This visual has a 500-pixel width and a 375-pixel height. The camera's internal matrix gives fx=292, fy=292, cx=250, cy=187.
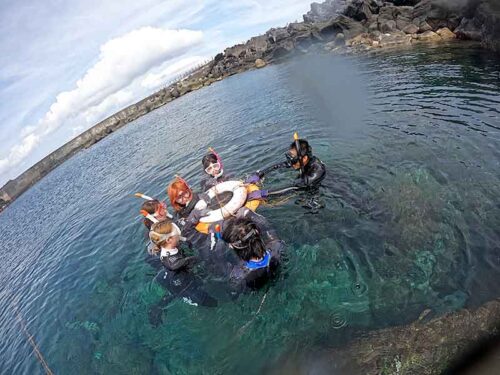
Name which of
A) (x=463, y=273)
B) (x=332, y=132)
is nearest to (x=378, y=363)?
(x=463, y=273)

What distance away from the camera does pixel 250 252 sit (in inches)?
240

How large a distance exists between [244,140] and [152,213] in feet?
41.2

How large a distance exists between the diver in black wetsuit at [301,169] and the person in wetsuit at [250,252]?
2.89 meters

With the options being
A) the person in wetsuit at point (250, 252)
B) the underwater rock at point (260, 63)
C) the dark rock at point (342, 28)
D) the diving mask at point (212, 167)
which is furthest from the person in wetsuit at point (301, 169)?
the underwater rock at point (260, 63)

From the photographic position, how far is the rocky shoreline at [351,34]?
24.0 m

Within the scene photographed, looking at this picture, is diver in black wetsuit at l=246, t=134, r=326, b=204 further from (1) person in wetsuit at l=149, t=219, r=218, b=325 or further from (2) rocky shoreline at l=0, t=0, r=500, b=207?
(2) rocky shoreline at l=0, t=0, r=500, b=207

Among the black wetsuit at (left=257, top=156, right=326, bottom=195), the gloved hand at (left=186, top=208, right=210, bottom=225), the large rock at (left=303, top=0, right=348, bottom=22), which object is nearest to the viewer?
the gloved hand at (left=186, top=208, right=210, bottom=225)

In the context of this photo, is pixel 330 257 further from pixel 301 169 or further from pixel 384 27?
pixel 384 27

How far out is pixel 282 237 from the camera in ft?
29.2

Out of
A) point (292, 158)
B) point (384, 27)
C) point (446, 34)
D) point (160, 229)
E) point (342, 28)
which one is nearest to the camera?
point (160, 229)

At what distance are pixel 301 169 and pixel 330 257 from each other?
3564 mm

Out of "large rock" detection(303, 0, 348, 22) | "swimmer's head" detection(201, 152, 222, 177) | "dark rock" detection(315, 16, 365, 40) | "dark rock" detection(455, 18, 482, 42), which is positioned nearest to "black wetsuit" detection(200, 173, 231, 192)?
"swimmer's head" detection(201, 152, 222, 177)

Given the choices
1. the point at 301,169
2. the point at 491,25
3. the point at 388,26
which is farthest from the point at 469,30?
the point at 301,169

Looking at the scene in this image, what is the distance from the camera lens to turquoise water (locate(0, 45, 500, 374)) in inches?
237
